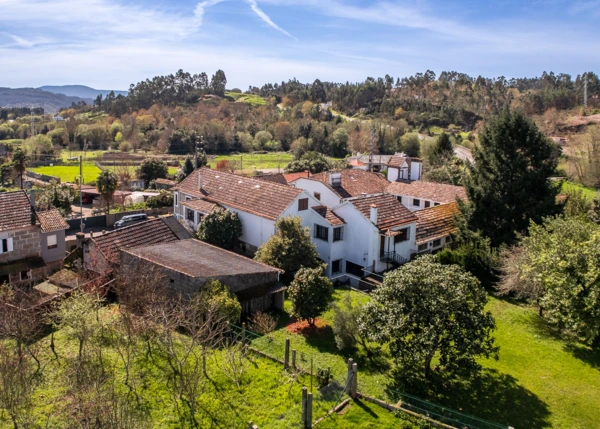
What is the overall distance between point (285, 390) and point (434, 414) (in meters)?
5.16

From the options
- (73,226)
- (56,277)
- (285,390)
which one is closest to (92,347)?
(285,390)

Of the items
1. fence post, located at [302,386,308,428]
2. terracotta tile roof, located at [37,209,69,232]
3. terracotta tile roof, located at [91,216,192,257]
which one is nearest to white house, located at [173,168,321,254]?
terracotta tile roof, located at [91,216,192,257]

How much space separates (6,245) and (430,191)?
1338 inches

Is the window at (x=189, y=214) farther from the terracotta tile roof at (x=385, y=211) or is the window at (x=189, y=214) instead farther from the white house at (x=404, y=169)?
the white house at (x=404, y=169)

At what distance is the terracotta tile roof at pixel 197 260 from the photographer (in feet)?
77.3

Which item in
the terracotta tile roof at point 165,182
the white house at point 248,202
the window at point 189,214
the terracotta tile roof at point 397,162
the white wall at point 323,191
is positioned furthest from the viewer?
the terracotta tile roof at point 165,182

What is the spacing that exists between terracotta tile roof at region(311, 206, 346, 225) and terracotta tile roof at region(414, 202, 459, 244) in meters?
6.16

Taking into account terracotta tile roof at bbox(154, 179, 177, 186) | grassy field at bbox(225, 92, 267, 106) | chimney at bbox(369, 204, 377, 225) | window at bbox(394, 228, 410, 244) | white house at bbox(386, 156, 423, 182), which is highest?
grassy field at bbox(225, 92, 267, 106)

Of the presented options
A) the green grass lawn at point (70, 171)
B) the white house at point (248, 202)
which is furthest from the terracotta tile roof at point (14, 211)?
the green grass lawn at point (70, 171)

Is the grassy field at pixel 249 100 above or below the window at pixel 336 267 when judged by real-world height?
above

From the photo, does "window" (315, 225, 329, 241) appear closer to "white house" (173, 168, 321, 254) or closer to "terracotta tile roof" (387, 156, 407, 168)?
"white house" (173, 168, 321, 254)

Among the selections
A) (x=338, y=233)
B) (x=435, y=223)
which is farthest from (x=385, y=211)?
(x=435, y=223)

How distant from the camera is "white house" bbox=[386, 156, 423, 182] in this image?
51500mm

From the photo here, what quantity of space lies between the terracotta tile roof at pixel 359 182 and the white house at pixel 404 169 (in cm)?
246
